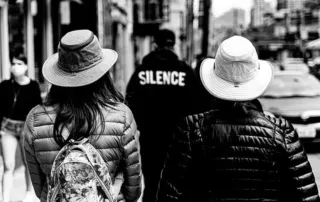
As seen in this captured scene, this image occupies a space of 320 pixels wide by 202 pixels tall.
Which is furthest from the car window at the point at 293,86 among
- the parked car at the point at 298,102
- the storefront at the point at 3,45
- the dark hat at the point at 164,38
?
the dark hat at the point at 164,38

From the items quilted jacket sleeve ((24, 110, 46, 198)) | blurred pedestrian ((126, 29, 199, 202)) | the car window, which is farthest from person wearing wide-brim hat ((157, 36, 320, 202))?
the car window

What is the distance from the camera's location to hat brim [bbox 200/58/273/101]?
124 inches

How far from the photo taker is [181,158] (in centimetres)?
321

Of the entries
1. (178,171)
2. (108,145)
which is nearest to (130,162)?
(108,145)

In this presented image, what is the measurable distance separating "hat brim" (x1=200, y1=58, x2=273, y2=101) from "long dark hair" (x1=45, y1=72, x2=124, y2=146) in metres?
0.54

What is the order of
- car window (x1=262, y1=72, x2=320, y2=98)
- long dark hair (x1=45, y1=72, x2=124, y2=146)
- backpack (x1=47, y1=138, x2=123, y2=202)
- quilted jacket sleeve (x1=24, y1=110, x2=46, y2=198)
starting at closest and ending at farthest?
backpack (x1=47, y1=138, x2=123, y2=202) → long dark hair (x1=45, y1=72, x2=124, y2=146) → quilted jacket sleeve (x1=24, y1=110, x2=46, y2=198) → car window (x1=262, y1=72, x2=320, y2=98)

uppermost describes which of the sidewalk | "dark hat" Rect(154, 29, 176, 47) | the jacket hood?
"dark hat" Rect(154, 29, 176, 47)

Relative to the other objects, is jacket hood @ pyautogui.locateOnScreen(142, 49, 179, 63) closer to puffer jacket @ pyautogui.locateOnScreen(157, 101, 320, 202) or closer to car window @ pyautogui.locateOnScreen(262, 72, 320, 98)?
puffer jacket @ pyautogui.locateOnScreen(157, 101, 320, 202)

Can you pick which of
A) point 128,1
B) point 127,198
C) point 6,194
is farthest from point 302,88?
point 128,1

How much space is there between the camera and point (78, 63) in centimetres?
336

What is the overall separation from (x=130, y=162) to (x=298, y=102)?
9818 mm

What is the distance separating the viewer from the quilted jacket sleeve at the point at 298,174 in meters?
3.13

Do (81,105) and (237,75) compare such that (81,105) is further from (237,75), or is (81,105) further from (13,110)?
(13,110)

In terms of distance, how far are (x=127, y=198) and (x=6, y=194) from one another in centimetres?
395
